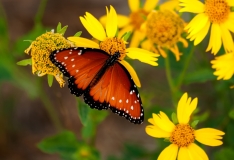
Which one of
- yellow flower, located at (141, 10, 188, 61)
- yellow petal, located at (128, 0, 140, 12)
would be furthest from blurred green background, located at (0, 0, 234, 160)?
yellow flower, located at (141, 10, 188, 61)

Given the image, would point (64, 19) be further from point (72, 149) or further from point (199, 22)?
point (199, 22)

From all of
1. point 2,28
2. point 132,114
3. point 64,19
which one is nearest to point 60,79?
point 132,114

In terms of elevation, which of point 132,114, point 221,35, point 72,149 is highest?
point 221,35

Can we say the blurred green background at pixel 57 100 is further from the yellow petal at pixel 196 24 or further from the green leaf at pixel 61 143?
the yellow petal at pixel 196 24

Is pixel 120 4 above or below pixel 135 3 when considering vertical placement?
above

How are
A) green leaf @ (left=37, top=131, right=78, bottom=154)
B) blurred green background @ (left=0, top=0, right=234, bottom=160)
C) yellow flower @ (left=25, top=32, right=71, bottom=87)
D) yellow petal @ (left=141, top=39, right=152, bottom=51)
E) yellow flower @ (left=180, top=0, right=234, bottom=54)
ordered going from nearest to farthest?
yellow flower @ (left=25, top=32, right=71, bottom=87)
yellow flower @ (left=180, top=0, right=234, bottom=54)
yellow petal @ (left=141, top=39, right=152, bottom=51)
green leaf @ (left=37, top=131, right=78, bottom=154)
blurred green background @ (left=0, top=0, right=234, bottom=160)

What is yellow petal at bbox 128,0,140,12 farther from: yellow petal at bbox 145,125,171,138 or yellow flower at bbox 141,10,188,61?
yellow petal at bbox 145,125,171,138

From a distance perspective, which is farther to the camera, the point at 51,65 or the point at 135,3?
the point at 135,3
